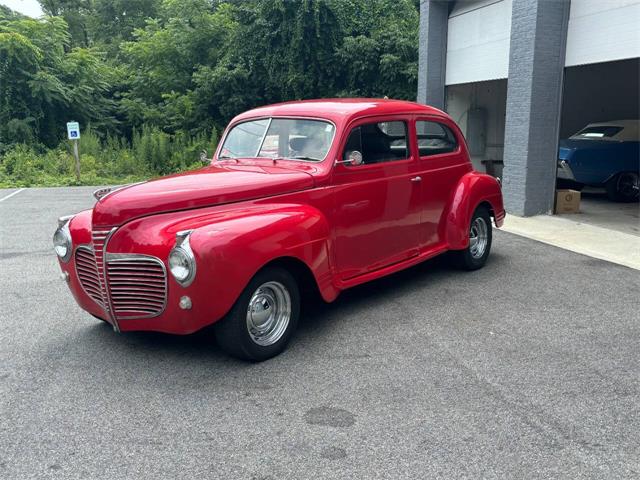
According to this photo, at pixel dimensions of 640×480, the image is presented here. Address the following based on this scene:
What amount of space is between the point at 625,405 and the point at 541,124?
283 inches

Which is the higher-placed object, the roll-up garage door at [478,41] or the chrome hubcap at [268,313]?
the roll-up garage door at [478,41]

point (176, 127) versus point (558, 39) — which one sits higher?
point (558, 39)

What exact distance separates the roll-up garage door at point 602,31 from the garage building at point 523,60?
0.01 m

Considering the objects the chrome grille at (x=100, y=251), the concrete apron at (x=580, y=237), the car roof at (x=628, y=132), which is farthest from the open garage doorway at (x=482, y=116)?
the chrome grille at (x=100, y=251)

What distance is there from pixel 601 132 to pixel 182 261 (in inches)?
445

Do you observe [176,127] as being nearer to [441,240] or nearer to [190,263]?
[441,240]

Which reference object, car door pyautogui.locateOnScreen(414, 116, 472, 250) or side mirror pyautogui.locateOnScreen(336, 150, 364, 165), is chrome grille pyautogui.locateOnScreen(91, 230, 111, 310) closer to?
side mirror pyautogui.locateOnScreen(336, 150, 364, 165)

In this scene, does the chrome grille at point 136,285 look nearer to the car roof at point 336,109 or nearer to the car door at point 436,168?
the car roof at point 336,109

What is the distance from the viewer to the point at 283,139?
17.1 ft

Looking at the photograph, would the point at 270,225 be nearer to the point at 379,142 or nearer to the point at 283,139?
the point at 283,139

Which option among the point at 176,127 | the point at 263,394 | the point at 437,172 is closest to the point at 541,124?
the point at 437,172

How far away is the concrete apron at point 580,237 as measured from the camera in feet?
23.9

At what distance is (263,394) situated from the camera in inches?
145

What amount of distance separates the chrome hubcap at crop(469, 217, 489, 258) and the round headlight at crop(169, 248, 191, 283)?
12.7 feet
